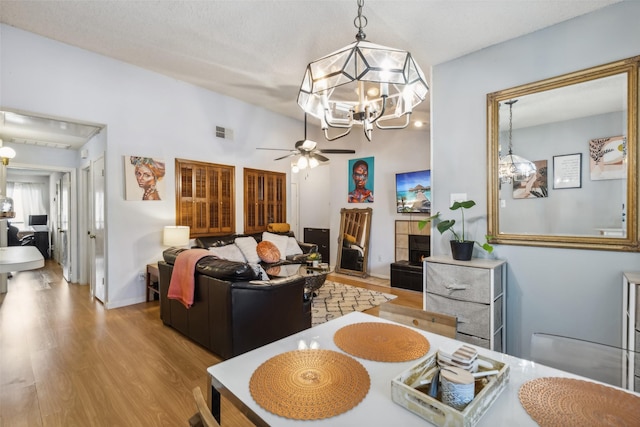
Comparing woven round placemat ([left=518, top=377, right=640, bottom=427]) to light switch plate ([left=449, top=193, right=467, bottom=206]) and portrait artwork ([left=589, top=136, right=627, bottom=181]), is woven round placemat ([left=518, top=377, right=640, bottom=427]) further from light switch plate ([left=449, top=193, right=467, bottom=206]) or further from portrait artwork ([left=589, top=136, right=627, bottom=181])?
light switch plate ([left=449, top=193, right=467, bottom=206])

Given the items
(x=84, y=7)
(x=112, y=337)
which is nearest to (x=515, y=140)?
(x=84, y=7)

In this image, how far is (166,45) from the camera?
3.32 metres

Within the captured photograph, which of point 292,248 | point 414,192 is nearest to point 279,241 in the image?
point 292,248

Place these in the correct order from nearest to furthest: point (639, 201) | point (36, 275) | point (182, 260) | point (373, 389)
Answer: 1. point (373, 389)
2. point (639, 201)
3. point (182, 260)
4. point (36, 275)

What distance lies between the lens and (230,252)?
4.44 metres

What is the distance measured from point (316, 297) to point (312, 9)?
3.53 metres

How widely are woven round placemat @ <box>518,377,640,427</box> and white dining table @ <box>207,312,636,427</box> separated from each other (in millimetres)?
32

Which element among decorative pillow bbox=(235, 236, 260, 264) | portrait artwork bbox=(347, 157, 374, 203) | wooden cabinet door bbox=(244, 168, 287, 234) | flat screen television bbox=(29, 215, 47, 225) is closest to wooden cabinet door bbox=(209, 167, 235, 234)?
wooden cabinet door bbox=(244, 168, 287, 234)

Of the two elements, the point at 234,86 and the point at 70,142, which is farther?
the point at 70,142

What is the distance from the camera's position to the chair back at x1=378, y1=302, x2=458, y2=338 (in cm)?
158

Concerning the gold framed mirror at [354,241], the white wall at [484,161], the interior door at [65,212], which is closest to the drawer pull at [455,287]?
the white wall at [484,161]

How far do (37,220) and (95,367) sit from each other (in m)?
9.02

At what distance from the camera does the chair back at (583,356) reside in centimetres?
118

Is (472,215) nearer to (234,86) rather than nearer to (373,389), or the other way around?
(373,389)
